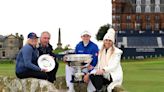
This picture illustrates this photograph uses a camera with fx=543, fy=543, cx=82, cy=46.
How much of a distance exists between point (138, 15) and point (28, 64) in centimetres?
15649

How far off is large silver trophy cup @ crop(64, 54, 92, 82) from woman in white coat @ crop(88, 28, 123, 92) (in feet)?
1.49

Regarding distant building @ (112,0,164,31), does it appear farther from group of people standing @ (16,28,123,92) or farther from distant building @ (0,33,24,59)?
group of people standing @ (16,28,123,92)

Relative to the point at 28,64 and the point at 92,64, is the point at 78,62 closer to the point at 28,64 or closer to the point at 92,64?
the point at 92,64

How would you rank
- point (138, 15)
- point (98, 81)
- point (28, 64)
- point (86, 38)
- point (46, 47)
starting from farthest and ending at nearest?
point (138, 15), point (46, 47), point (86, 38), point (28, 64), point (98, 81)

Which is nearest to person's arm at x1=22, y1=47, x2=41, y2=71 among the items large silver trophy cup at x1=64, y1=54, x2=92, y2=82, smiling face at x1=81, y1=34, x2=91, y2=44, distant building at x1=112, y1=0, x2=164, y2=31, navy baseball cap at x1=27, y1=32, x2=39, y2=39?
navy baseball cap at x1=27, y1=32, x2=39, y2=39

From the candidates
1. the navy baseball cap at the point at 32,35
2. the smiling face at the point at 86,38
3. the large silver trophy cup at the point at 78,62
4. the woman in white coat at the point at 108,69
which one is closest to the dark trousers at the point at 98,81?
the woman in white coat at the point at 108,69

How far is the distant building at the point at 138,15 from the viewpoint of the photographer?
16857 centimetres

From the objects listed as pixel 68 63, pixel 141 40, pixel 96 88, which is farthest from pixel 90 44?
pixel 141 40

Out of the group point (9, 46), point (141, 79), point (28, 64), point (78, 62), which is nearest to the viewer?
point (28, 64)

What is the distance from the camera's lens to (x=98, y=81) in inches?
596

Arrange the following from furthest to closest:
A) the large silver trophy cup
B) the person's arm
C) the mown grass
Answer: the mown grass
the large silver trophy cup
the person's arm

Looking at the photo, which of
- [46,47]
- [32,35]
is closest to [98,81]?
[32,35]

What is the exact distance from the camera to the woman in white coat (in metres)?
15.1

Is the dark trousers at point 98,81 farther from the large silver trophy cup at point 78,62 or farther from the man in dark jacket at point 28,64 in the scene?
the man in dark jacket at point 28,64
